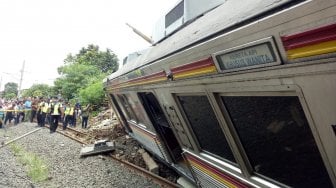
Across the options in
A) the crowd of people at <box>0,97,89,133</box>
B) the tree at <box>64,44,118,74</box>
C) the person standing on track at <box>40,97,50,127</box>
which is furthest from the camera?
the tree at <box>64,44,118,74</box>

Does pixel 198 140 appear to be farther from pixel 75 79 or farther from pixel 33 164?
pixel 75 79

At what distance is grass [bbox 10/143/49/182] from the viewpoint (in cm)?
906

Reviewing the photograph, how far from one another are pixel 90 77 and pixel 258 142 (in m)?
31.6

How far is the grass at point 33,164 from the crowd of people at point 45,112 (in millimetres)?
3942

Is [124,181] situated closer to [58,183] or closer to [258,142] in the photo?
[58,183]

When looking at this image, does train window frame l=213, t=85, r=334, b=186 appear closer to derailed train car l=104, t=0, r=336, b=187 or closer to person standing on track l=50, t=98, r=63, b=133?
derailed train car l=104, t=0, r=336, b=187

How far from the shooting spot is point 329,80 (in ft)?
5.91

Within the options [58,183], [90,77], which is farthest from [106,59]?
[58,183]

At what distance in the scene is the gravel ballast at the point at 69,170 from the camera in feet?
25.9

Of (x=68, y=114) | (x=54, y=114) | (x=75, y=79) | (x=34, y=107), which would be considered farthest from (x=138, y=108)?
(x=75, y=79)

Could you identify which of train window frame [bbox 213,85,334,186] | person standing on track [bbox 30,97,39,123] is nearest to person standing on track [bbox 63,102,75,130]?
person standing on track [bbox 30,97,39,123]

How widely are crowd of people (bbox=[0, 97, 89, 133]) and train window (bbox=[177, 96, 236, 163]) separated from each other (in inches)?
556

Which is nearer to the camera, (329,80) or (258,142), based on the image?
(329,80)

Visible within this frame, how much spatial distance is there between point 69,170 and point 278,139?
7.73 metres
